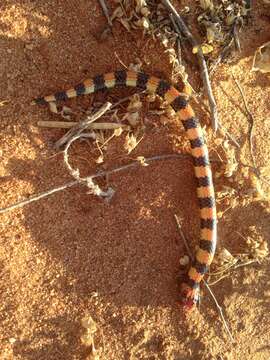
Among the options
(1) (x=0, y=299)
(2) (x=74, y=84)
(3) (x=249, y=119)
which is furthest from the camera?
(3) (x=249, y=119)

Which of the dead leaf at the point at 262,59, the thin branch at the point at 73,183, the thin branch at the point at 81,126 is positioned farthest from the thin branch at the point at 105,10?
the dead leaf at the point at 262,59

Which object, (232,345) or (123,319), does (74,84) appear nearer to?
(123,319)

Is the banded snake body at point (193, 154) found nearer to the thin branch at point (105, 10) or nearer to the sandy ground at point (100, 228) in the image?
the sandy ground at point (100, 228)

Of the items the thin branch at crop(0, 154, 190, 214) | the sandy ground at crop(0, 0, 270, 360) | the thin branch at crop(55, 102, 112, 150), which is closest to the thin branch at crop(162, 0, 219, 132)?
the sandy ground at crop(0, 0, 270, 360)

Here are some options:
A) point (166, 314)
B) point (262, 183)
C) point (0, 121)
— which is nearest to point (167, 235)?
point (166, 314)

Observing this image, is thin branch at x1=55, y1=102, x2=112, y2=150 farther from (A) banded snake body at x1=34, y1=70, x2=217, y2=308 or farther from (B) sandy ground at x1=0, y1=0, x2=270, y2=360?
(A) banded snake body at x1=34, y1=70, x2=217, y2=308

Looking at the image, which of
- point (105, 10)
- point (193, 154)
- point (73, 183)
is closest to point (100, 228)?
point (73, 183)

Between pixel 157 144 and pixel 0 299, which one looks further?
pixel 157 144
